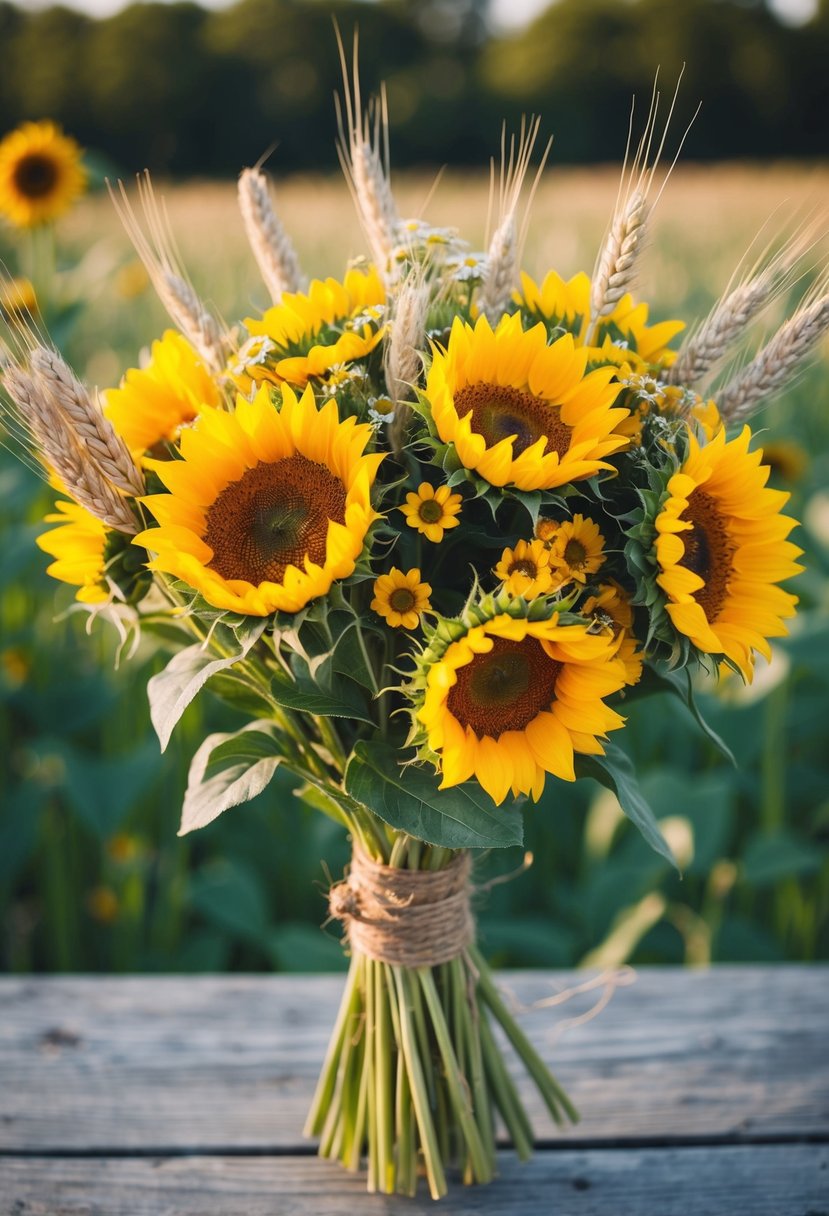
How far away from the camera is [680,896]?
1.60 meters

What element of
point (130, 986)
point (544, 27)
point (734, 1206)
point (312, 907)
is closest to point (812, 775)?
point (312, 907)

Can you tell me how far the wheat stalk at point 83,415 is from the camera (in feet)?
1.77

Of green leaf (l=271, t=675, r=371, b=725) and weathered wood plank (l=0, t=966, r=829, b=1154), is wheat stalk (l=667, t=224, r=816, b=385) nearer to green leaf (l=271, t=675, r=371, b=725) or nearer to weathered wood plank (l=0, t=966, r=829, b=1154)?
green leaf (l=271, t=675, r=371, b=725)

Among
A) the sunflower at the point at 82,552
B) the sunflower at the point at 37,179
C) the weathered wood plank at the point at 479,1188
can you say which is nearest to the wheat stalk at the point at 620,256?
the sunflower at the point at 82,552

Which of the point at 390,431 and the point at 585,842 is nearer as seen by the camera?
the point at 390,431

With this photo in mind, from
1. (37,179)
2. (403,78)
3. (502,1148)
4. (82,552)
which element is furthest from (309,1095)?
(403,78)

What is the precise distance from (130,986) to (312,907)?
0.61 metres

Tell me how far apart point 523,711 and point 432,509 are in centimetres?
12

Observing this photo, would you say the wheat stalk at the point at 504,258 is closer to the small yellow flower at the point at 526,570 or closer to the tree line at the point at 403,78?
the small yellow flower at the point at 526,570

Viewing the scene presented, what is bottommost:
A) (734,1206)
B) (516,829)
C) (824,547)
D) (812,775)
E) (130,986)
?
(734,1206)

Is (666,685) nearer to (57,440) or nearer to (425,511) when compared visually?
(425,511)

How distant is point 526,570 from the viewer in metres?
0.53

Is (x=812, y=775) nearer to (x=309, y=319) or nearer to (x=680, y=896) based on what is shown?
(x=680, y=896)

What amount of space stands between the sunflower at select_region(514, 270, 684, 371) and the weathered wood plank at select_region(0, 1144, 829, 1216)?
0.61 metres
